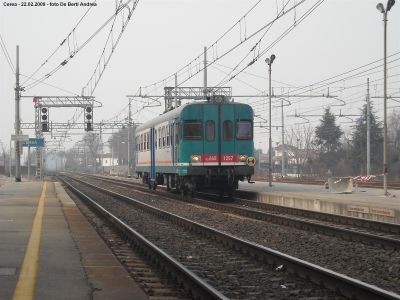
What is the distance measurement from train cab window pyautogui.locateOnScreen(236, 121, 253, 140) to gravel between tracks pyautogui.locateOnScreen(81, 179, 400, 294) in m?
5.88

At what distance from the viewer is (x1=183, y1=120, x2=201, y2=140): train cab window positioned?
2277cm

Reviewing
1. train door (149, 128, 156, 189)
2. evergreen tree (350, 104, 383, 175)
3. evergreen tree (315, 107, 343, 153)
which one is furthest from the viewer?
evergreen tree (315, 107, 343, 153)

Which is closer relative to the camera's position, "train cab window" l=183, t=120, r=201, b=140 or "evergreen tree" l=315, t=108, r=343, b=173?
"train cab window" l=183, t=120, r=201, b=140

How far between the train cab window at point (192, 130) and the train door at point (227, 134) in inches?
37.0

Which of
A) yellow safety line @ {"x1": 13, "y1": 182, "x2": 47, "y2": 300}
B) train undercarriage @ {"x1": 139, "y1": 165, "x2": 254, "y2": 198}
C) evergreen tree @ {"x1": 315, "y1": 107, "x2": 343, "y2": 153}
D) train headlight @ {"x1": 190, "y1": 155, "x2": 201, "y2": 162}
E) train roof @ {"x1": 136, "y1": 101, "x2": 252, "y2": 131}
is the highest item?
evergreen tree @ {"x1": 315, "y1": 107, "x2": 343, "y2": 153}

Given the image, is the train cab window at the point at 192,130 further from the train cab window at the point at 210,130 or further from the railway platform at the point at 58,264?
the railway platform at the point at 58,264

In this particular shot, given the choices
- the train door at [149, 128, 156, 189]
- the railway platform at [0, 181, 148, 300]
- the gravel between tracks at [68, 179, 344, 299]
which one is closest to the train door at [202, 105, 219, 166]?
the train door at [149, 128, 156, 189]

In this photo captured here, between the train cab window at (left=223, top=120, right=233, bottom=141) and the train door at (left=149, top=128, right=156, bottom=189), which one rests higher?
the train cab window at (left=223, top=120, right=233, bottom=141)

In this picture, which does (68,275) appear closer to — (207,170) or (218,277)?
(218,277)

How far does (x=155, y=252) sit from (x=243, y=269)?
1.71 meters

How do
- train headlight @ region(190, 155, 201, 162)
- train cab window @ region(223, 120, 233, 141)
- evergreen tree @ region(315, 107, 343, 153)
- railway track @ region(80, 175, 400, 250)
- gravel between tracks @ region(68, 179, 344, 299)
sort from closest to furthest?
gravel between tracks @ region(68, 179, 344, 299) < railway track @ region(80, 175, 400, 250) < train headlight @ region(190, 155, 201, 162) < train cab window @ region(223, 120, 233, 141) < evergreen tree @ region(315, 107, 343, 153)

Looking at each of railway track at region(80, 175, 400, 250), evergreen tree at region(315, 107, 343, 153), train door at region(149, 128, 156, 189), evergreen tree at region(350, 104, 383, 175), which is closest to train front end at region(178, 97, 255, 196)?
railway track at region(80, 175, 400, 250)

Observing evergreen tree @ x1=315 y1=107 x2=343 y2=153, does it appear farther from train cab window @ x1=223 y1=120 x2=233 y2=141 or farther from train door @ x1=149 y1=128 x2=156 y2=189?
train cab window @ x1=223 y1=120 x2=233 y2=141

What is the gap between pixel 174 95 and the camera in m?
44.7
